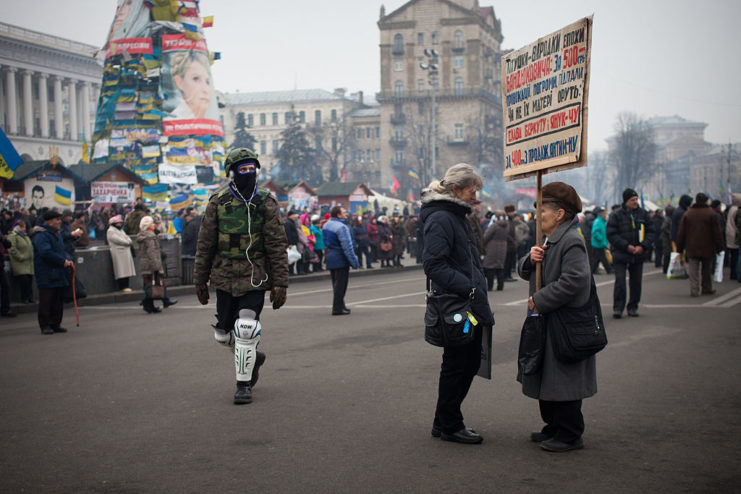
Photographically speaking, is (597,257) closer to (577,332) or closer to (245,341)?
(245,341)

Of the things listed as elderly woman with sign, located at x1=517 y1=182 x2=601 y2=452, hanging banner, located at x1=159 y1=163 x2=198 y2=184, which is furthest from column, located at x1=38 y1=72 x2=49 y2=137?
elderly woman with sign, located at x1=517 y1=182 x2=601 y2=452

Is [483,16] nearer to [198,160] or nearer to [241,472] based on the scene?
[198,160]

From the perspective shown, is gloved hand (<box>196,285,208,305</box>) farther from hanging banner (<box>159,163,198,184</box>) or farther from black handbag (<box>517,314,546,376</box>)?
hanging banner (<box>159,163,198,184</box>)

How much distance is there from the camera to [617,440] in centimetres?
534

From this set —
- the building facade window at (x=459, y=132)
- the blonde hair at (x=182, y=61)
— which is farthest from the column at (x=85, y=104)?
the blonde hair at (x=182, y=61)

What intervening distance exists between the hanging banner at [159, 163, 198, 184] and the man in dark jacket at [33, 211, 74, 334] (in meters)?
29.6

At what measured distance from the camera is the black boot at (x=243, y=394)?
21.5ft

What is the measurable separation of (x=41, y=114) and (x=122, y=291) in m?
78.8

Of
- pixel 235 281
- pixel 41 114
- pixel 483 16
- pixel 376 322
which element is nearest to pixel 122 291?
pixel 376 322

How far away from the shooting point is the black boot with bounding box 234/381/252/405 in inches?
258

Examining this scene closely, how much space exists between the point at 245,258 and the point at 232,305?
1.43 feet

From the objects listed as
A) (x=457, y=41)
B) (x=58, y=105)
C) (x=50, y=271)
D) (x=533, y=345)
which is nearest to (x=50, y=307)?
(x=50, y=271)

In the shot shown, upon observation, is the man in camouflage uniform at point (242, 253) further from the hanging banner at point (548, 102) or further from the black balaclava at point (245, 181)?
the hanging banner at point (548, 102)

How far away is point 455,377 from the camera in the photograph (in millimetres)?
5219
